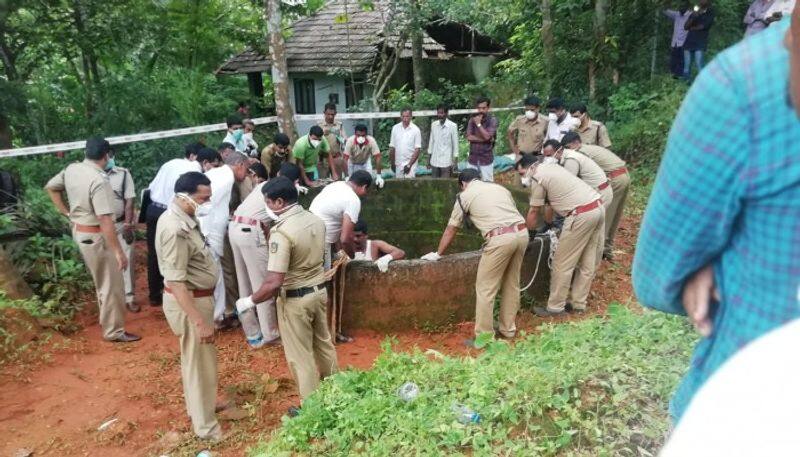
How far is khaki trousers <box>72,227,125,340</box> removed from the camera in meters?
5.89

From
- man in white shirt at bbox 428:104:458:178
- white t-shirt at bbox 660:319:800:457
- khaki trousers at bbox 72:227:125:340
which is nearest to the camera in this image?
white t-shirt at bbox 660:319:800:457

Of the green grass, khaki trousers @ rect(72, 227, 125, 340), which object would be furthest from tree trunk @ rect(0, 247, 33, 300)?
the green grass

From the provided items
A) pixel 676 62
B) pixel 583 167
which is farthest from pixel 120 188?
pixel 676 62

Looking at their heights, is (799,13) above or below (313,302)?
above

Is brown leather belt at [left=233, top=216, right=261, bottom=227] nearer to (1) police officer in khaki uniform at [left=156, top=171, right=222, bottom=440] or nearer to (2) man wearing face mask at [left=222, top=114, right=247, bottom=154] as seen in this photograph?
(1) police officer in khaki uniform at [left=156, top=171, right=222, bottom=440]

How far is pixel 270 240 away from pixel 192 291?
2.33 ft

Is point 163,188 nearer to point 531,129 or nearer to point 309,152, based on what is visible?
point 309,152

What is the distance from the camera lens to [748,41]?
1078mm

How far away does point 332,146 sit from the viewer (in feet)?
30.5

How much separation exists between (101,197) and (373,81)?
9.80m

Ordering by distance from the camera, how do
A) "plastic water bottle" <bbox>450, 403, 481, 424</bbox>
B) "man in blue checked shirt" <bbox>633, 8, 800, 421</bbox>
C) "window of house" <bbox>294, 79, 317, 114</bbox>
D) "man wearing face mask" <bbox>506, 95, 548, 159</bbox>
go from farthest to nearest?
"window of house" <bbox>294, 79, 317, 114</bbox>
"man wearing face mask" <bbox>506, 95, 548, 159</bbox>
"plastic water bottle" <bbox>450, 403, 481, 424</bbox>
"man in blue checked shirt" <bbox>633, 8, 800, 421</bbox>

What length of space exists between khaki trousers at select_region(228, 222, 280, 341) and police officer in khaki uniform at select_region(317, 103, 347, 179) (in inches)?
130

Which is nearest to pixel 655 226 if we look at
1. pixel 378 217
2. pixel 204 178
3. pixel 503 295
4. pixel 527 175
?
pixel 204 178

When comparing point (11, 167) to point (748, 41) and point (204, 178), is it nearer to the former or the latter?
point (204, 178)
